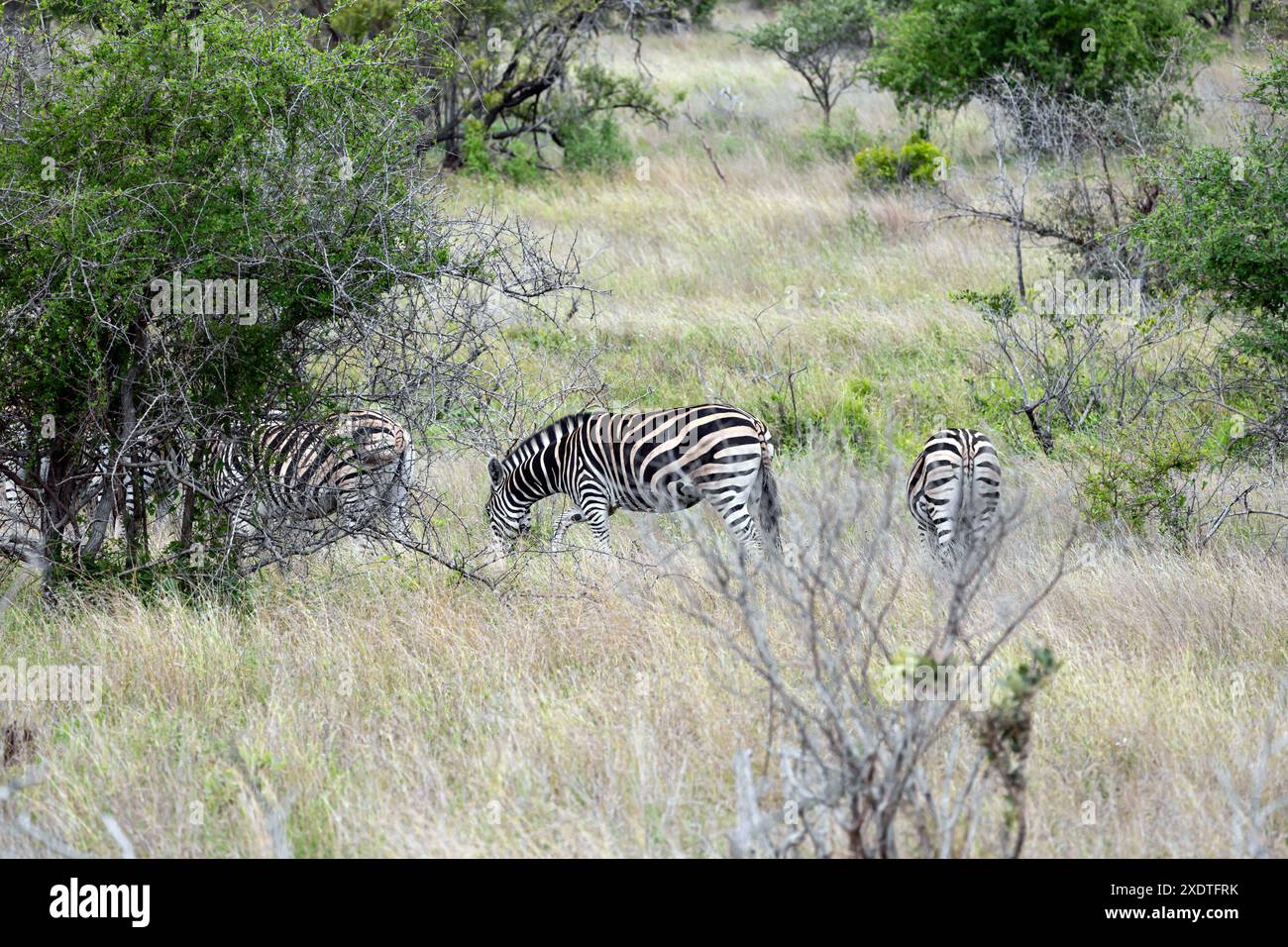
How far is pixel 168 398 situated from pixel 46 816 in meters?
2.57

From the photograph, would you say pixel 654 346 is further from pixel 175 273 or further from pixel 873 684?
pixel 873 684

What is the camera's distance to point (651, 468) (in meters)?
8.28

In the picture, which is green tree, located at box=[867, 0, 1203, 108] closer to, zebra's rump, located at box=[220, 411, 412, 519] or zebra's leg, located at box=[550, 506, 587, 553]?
zebra's leg, located at box=[550, 506, 587, 553]

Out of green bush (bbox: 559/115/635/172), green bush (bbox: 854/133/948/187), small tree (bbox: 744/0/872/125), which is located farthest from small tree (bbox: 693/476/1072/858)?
small tree (bbox: 744/0/872/125)

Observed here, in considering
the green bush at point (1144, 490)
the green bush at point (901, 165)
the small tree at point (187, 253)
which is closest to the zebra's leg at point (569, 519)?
the small tree at point (187, 253)

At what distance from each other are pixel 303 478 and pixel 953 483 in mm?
3985

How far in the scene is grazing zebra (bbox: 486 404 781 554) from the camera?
8109 mm

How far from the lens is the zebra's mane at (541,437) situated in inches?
346

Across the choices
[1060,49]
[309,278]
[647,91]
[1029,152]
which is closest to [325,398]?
[309,278]

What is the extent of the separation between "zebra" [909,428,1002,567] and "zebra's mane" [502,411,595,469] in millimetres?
2348

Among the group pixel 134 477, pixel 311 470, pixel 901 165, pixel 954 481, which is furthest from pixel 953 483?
pixel 901 165

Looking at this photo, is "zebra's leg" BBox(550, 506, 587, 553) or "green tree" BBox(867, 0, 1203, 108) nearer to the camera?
"zebra's leg" BBox(550, 506, 587, 553)

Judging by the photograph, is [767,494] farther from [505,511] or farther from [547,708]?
[547,708]

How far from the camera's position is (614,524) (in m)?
9.61
